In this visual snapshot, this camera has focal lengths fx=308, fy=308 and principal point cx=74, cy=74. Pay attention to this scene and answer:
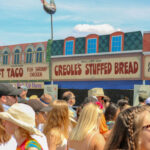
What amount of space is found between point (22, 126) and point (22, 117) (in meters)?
0.15

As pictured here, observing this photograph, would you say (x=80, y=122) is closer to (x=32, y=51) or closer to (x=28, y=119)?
(x=28, y=119)

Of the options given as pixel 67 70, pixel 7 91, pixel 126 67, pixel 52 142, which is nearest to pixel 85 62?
pixel 67 70

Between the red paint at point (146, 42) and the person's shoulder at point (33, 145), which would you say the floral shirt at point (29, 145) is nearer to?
the person's shoulder at point (33, 145)

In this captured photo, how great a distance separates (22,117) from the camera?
10.8 feet

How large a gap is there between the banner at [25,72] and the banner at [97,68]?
0.75 metres

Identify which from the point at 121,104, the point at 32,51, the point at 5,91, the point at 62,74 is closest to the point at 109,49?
the point at 62,74

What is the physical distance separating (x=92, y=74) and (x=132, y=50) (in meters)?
2.85

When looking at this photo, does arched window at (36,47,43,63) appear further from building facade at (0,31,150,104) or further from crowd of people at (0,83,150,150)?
crowd of people at (0,83,150,150)

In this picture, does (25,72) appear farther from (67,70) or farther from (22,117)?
(22,117)

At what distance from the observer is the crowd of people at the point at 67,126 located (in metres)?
2.10

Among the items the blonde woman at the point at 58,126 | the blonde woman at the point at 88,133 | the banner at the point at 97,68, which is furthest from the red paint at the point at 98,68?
the blonde woman at the point at 88,133

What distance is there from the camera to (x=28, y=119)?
10.8 ft

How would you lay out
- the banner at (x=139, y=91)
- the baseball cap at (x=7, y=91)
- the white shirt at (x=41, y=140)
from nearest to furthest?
the white shirt at (x=41, y=140)
the baseball cap at (x=7, y=91)
the banner at (x=139, y=91)

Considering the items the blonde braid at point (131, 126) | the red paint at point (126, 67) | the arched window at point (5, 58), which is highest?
the arched window at point (5, 58)
